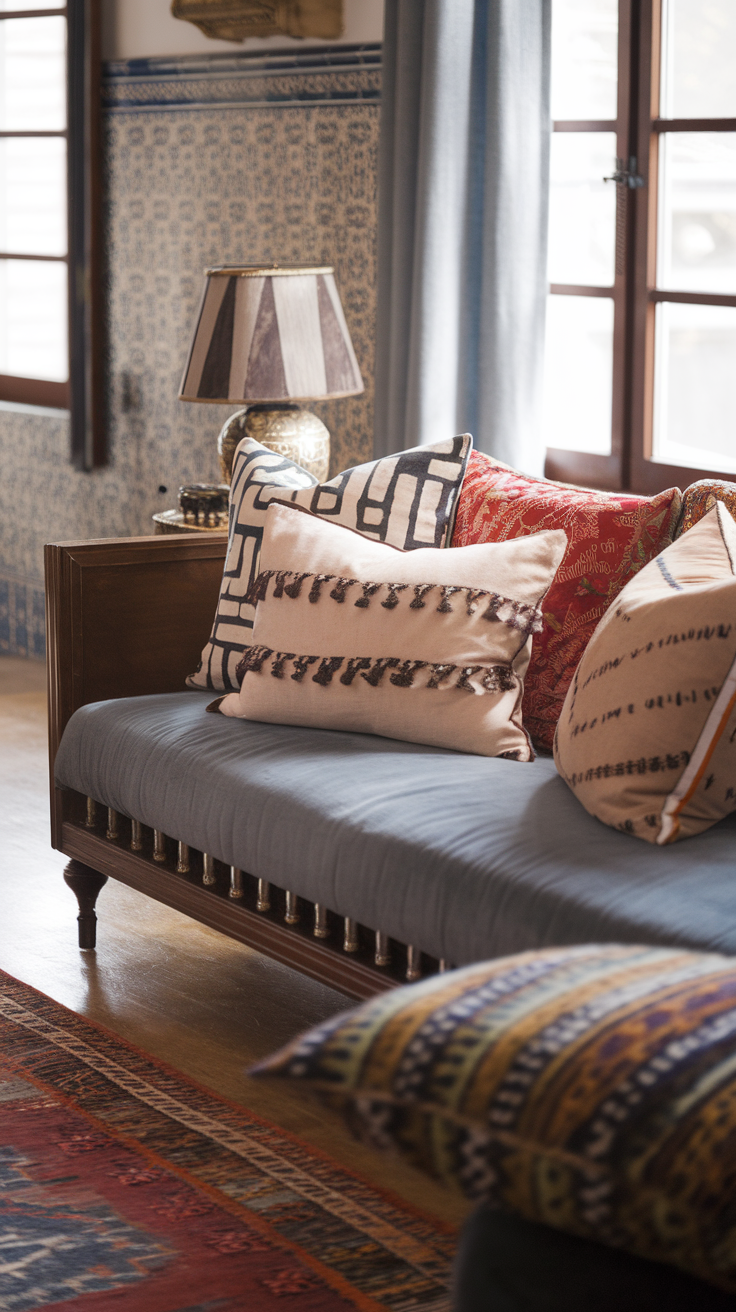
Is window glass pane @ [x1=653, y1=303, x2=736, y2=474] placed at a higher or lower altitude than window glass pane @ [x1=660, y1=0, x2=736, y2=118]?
lower

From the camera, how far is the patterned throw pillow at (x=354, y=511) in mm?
2453

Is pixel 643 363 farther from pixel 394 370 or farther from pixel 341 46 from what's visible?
pixel 341 46

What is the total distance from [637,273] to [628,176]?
0.21 meters

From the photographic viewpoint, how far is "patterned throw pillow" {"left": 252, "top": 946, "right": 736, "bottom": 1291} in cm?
79

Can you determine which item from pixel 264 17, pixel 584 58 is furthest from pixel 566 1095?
pixel 264 17

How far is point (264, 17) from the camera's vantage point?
3785mm

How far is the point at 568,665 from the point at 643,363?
4.00ft

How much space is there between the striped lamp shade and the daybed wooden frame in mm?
522

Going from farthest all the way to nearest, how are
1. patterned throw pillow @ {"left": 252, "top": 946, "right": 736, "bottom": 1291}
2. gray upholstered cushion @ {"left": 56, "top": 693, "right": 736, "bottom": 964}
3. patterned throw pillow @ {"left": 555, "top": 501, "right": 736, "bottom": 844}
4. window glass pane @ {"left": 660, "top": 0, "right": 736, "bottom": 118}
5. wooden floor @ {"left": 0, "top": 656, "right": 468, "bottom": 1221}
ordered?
window glass pane @ {"left": 660, "top": 0, "right": 736, "bottom": 118} < wooden floor @ {"left": 0, "top": 656, "right": 468, "bottom": 1221} < patterned throw pillow @ {"left": 555, "top": 501, "right": 736, "bottom": 844} < gray upholstered cushion @ {"left": 56, "top": 693, "right": 736, "bottom": 964} < patterned throw pillow @ {"left": 252, "top": 946, "right": 736, "bottom": 1291}

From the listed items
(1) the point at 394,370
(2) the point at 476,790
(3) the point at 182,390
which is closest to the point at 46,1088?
(2) the point at 476,790

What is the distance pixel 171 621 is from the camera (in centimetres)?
265

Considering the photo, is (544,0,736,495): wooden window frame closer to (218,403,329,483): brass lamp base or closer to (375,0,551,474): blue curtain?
(375,0,551,474): blue curtain

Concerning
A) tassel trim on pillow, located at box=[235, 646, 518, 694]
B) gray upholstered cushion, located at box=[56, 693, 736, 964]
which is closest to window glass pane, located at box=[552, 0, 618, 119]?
tassel trim on pillow, located at box=[235, 646, 518, 694]

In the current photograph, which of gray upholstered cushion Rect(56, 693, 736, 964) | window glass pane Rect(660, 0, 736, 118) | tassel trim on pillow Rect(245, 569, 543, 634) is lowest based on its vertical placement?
gray upholstered cushion Rect(56, 693, 736, 964)
